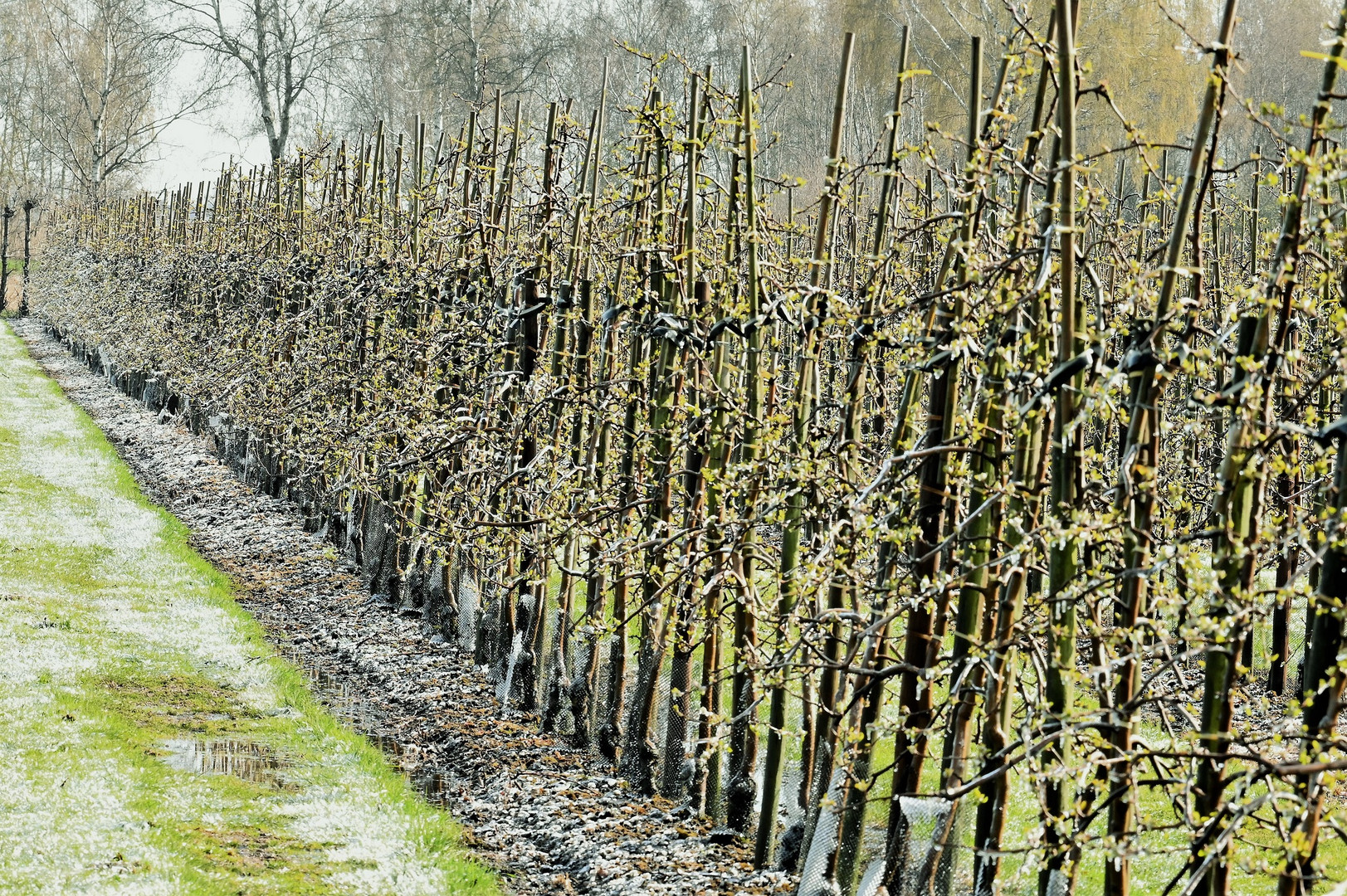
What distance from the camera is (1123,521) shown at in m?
3.43

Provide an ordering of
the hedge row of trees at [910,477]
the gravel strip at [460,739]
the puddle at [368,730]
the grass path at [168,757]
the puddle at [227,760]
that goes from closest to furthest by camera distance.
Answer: the hedge row of trees at [910,477]
the grass path at [168,757]
the gravel strip at [460,739]
the puddle at [227,760]
the puddle at [368,730]

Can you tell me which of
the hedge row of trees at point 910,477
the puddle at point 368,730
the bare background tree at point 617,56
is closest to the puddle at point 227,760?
the puddle at point 368,730

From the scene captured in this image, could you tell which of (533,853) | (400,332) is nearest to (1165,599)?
(533,853)

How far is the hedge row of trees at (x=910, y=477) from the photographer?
3281mm

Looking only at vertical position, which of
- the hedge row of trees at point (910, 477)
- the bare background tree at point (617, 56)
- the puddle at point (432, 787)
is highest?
the bare background tree at point (617, 56)

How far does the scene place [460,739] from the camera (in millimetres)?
8312

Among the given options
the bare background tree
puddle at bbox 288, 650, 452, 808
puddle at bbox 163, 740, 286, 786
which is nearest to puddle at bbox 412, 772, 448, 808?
puddle at bbox 288, 650, 452, 808

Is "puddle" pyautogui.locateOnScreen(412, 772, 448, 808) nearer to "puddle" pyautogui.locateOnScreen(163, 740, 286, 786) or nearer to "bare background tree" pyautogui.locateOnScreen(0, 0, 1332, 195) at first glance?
"puddle" pyautogui.locateOnScreen(163, 740, 286, 786)

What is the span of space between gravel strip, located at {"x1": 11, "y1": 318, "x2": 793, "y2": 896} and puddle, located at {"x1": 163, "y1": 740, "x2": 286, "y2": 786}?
0.87 metres

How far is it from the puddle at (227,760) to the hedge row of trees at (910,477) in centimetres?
177

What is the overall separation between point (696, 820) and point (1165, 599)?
4.06 m

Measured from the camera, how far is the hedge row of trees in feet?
10.8

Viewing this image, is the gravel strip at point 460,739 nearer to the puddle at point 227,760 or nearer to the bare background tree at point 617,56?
the puddle at point 227,760

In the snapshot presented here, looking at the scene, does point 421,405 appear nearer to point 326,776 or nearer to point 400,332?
point 400,332
